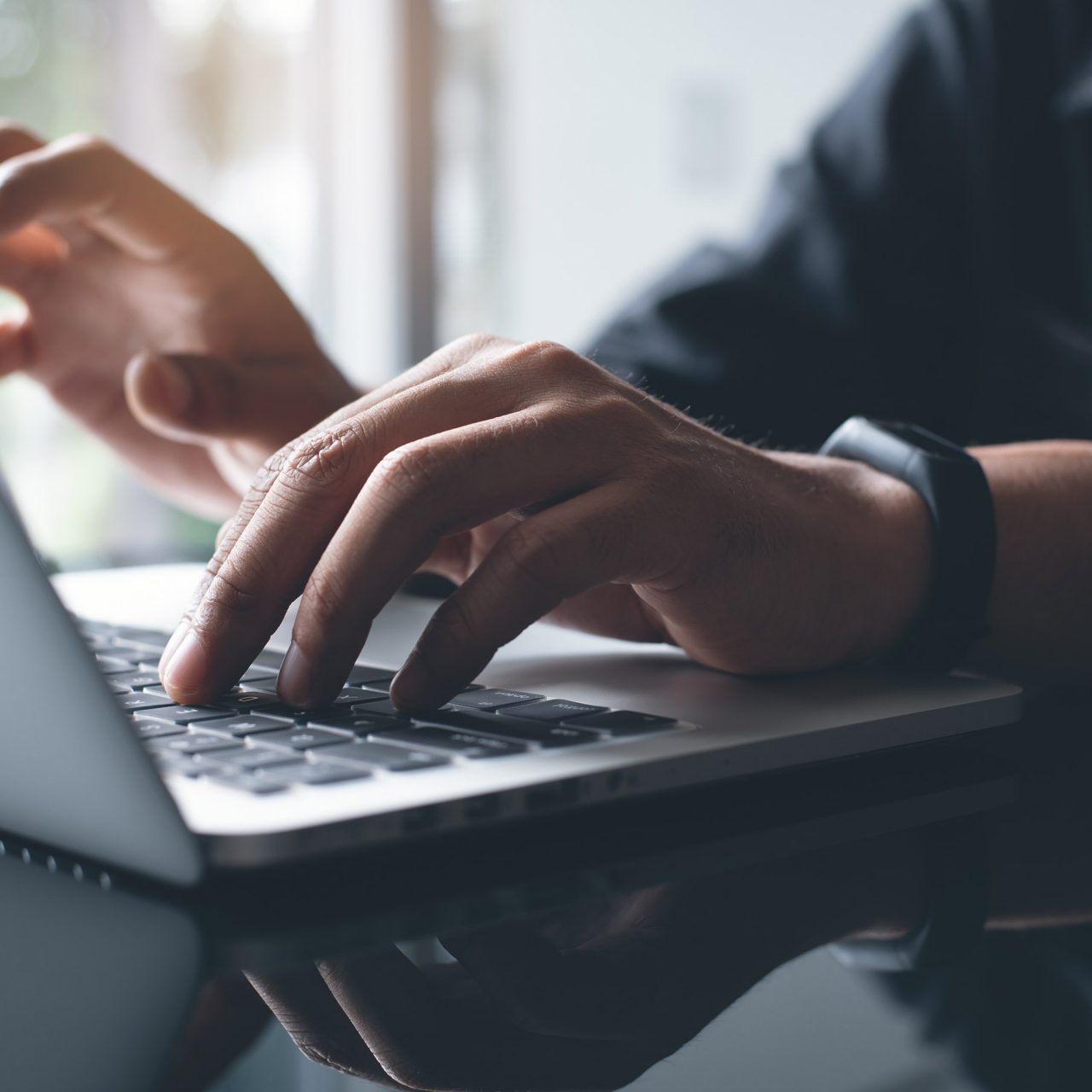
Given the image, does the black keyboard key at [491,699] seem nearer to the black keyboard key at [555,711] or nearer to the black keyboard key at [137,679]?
the black keyboard key at [555,711]

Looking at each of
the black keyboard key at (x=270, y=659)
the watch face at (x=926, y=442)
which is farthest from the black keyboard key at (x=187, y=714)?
the watch face at (x=926, y=442)

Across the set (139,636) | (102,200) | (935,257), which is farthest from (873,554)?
(935,257)

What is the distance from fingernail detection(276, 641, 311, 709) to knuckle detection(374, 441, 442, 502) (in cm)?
7

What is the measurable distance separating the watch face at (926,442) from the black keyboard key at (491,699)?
10.2 inches

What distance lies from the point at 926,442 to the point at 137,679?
392 mm

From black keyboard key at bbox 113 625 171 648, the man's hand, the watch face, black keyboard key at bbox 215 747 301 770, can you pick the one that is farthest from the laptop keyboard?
the man's hand

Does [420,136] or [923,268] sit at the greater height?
[420,136]

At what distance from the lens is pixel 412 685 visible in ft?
1.39

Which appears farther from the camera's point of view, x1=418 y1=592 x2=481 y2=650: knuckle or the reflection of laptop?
x1=418 y1=592 x2=481 y2=650: knuckle

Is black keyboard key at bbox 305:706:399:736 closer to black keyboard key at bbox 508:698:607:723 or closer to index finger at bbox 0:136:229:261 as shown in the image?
black keyboard key at bbox 508:698:607:723

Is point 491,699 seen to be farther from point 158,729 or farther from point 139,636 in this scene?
point 139,636

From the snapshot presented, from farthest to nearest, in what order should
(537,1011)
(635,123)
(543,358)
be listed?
(635,123) < (543,358) < (537,1011)

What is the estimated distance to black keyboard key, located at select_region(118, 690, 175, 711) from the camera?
0.44 metres

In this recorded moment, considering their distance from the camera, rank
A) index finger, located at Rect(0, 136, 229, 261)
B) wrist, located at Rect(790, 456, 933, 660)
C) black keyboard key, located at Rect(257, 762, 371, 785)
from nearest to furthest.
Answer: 1. black keyboard key, located at Rect(257, 762, 371, 785)
2. wrist, located at Rect(790, 456, 933, 660)
3. index finger, located at Rect(0, 136, 229, 261)
